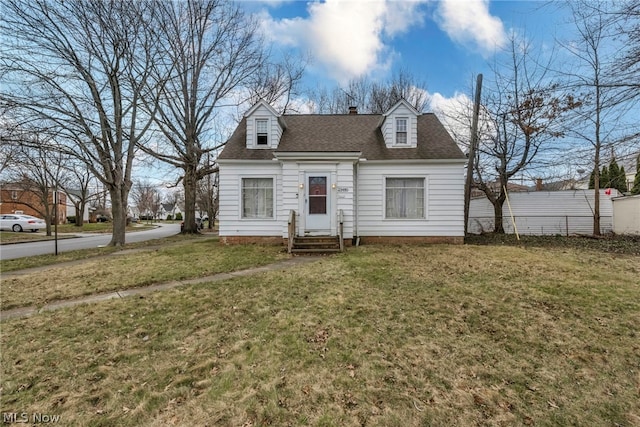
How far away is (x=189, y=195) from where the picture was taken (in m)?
19.3

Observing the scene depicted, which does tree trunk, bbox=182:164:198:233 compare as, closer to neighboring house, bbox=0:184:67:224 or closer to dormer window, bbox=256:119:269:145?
dormer window, bbox=256:119:269:145

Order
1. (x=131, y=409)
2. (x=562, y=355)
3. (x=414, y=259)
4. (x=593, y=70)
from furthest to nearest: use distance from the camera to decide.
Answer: (x=414, y=259), (x=593, y=70), (x=562, y=355), (x=131, y=409)

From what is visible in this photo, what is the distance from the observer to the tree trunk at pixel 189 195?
18828 millimetres

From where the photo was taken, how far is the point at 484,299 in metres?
5.01

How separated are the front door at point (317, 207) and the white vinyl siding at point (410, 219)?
1461 mm

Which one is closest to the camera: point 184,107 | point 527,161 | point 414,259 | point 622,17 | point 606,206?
point 622,17

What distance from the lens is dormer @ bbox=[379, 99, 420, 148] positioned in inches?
472

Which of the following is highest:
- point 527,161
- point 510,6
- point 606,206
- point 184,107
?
point 184,107

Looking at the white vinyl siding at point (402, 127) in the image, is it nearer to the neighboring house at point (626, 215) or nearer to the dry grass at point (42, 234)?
the neighboring house at point (626, 215)

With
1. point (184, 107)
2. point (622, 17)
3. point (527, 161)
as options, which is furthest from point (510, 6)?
point (184, 107)

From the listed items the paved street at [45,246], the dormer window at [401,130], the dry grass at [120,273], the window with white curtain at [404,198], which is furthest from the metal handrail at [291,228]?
the paved street at [45,246]

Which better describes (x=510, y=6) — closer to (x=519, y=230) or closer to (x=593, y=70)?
(x=593, y=70)

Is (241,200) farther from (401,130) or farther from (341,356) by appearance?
(341,356)

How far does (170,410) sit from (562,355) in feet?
13.7
